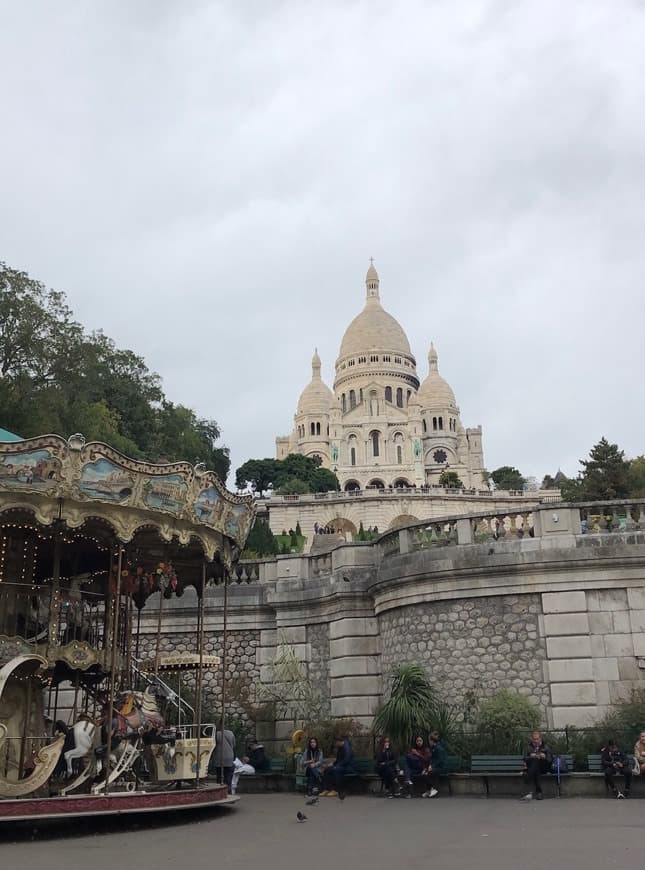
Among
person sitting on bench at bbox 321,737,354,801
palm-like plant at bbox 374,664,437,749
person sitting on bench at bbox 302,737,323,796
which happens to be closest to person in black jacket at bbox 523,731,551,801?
palm-like plant at bbox 374,664,437,749

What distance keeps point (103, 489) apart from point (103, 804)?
4.63 metres

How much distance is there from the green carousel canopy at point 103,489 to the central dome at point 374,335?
126 metres

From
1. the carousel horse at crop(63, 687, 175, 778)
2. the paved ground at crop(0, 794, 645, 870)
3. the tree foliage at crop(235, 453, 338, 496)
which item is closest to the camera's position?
the paved ground at crop(0, 794, 645, 870)

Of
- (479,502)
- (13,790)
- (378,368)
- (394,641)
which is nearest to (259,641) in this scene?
(394,641)

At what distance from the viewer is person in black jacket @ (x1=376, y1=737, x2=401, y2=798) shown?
670 inches

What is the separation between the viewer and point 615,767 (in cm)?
1530

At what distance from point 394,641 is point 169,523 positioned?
6783 mm

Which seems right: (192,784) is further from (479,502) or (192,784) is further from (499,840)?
(479,502)

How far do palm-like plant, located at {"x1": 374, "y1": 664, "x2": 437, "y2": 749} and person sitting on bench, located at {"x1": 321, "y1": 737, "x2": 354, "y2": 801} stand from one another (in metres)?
0.88

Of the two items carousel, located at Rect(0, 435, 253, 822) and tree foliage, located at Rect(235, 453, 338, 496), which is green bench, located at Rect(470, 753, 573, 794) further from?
tree foliage, located at Rect(235, 453, 338, 496)

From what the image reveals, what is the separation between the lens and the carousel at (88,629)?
45.8 feet

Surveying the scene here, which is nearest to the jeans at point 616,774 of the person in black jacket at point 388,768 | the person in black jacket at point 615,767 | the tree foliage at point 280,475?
the person in black jacket at point 615,767

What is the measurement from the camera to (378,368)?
137875mm

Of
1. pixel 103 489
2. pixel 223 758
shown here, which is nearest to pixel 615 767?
pixel 223 758
